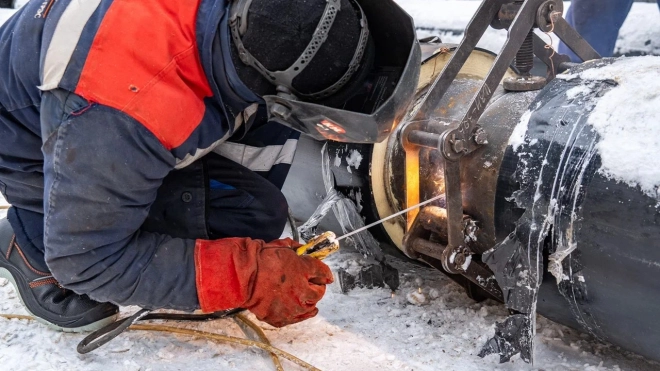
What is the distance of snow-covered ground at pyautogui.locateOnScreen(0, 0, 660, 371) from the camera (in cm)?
174

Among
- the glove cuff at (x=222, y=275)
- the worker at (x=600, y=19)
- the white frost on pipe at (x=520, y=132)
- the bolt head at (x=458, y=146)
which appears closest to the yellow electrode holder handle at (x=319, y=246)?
the glove cuff at (x=222, y=275)

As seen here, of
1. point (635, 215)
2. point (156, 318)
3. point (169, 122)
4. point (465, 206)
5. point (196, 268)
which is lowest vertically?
point (156, 318)

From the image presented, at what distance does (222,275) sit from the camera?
1676mm

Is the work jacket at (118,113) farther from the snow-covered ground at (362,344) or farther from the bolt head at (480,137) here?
the bolt head at (480,137)

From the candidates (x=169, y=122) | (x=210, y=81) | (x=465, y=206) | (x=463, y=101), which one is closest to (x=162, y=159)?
(x=169, y=122)

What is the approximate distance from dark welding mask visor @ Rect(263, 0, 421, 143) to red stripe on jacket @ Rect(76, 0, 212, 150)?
0.20 meters

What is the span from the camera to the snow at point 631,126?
53.3 inches

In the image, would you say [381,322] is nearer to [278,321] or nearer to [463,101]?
[278,321]

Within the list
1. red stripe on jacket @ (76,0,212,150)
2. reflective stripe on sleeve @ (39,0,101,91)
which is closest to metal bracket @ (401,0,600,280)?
red stripe on jacket @ (76,0,212,150)

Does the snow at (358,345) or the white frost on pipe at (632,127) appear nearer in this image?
the white frost on pipe at (632,127)

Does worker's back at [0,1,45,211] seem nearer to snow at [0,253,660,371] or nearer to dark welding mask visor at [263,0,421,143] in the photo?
snow at [0,253,660,371]

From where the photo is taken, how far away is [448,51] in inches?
86.1

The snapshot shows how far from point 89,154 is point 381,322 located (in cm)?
99

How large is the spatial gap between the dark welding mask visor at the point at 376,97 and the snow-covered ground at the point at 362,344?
619 millimetres
